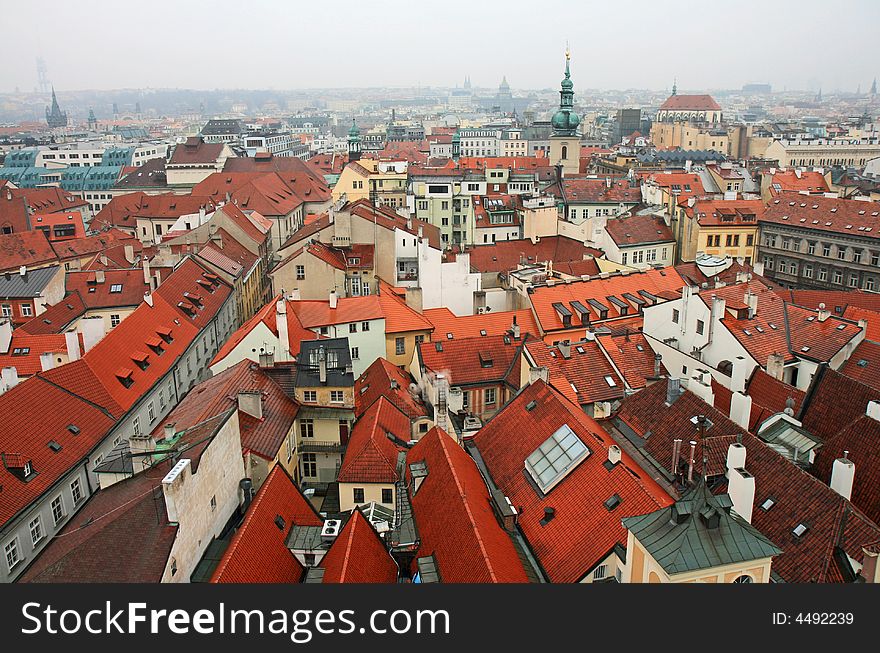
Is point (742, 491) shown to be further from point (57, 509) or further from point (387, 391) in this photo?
point (57, 509)

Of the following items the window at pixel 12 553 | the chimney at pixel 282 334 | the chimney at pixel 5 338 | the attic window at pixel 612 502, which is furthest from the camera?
the chimney at pixel 5 338

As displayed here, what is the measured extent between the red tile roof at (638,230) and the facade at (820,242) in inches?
336

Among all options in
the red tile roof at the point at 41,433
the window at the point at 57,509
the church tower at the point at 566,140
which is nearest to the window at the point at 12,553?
the red tile roof at the point at 41,433

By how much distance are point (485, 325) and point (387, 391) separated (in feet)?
33.2

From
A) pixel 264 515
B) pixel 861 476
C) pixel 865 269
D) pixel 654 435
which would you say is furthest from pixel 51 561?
pixel 865 269

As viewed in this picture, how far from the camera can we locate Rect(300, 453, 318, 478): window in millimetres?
31797

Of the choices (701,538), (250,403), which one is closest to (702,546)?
(701,538)

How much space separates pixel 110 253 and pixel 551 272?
38.4 m

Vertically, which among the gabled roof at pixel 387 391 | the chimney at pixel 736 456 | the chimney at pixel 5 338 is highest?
the chimney at pixel 736 456

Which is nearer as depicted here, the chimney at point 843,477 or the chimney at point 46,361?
the chimney at point 843,477

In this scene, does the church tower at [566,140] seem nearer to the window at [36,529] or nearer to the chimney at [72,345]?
the chimney at [72,345]

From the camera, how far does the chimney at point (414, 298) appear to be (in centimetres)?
4497

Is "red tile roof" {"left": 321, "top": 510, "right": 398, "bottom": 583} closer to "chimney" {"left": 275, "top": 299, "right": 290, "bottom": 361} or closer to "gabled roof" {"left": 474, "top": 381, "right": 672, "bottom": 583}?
"gabled roof" {"left": 474, "top": 381, "right": 672, "bottom": 583}

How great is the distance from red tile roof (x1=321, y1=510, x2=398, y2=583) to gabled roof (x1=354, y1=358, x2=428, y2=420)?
9.56 m
